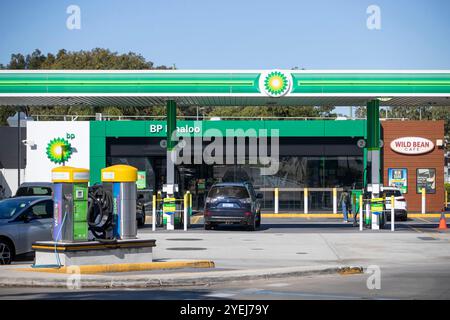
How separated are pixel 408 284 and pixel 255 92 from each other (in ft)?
50.2

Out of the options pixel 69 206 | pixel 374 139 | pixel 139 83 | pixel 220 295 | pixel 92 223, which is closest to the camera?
pixel 220 295

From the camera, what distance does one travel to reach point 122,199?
720 inches

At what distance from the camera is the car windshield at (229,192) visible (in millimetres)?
30594

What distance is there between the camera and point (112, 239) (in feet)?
57.7

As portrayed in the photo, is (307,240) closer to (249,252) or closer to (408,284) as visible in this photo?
(249,252)

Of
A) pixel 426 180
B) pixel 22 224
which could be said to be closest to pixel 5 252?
pixel 22 224

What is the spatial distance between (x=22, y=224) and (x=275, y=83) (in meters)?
13.1

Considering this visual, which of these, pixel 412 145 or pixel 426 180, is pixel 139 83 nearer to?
pixel 412 145

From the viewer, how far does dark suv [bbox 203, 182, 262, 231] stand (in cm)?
3039

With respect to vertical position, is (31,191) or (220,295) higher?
(31,191)

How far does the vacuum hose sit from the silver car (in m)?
1.85

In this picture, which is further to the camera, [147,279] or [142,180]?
[142,180]
